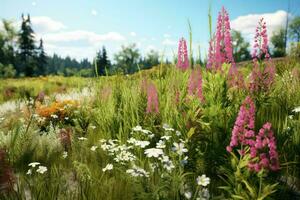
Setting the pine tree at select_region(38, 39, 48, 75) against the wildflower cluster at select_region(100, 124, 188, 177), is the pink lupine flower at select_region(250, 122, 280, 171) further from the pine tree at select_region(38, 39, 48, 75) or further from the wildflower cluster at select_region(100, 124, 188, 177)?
the pine tree at select_region(38, 39, 48, 75)

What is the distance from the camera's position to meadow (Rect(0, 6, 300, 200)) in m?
2.59

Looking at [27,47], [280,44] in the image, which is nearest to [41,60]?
[27,47]

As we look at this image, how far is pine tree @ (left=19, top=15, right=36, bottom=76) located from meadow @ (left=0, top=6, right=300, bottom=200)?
257 ft

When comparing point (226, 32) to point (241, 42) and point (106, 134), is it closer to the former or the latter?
point (106, 134)

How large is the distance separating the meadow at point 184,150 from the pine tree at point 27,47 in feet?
257

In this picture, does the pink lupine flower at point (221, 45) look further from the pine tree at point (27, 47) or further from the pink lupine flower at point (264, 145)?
the pine tree at point (27, 47)

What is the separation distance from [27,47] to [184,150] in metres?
82.3

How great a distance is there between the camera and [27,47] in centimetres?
7850

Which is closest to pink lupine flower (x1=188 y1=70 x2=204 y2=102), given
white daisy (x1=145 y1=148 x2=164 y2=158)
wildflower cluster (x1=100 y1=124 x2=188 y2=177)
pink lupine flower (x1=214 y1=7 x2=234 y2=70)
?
pink lupine flower (x1=214 y1=7 x2=234 y2=70)

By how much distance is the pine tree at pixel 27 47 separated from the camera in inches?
3019

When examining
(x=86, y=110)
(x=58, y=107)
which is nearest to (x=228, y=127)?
(x=86, y=110)

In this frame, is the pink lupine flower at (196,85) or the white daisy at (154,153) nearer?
the white daisy at (154,153)

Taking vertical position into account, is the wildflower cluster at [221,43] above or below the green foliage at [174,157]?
above

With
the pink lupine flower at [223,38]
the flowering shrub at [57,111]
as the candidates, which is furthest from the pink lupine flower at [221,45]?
the flowering shrub at [57,111]
